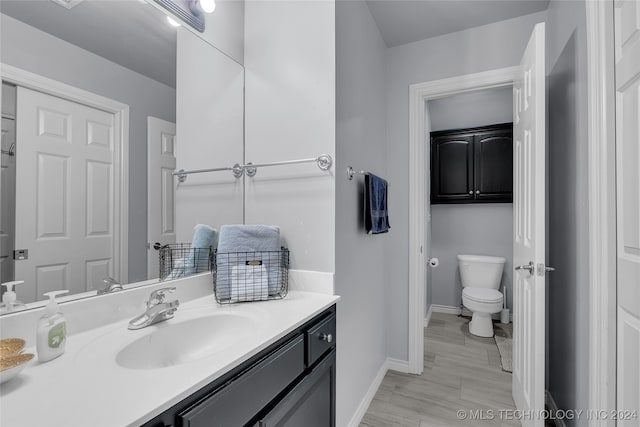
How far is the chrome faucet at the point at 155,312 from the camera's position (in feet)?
3.02

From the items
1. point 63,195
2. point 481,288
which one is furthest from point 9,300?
point 481,288

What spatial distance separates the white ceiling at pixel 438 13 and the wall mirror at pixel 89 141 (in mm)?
1315

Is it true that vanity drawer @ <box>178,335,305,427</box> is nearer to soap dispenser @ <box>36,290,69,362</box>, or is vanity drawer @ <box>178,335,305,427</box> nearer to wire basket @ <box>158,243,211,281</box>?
soap dispenser @ <box>36,290,69,362</box>

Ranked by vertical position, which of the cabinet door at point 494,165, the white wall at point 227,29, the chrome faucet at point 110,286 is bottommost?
the chrome faucet at point 110,286

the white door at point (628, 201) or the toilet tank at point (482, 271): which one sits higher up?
the white door at point (628, 201)

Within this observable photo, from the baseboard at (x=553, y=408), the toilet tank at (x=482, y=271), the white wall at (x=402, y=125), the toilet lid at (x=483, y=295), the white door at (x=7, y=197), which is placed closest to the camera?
the white door at (x=7, y=197)

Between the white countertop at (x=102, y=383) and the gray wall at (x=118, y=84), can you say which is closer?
the white countertop at (x=102, y=383)

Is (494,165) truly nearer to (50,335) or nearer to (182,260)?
(182,260)

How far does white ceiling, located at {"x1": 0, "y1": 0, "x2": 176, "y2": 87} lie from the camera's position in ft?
2.71

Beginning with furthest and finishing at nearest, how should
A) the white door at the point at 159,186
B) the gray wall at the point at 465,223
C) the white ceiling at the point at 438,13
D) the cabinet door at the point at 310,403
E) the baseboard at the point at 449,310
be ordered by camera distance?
the baseboard at the point at 449,310
the gray wall at the point at 465,223
the white ceiling at the point at 438,13
the white door at the point at 159,186
the cabinet door at the point at 310,403

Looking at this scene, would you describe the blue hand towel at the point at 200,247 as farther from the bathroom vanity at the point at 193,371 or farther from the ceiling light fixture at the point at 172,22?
the ceiling light fixture at the point at 172,22

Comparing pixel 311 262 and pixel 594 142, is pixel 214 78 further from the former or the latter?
pixel 594 142

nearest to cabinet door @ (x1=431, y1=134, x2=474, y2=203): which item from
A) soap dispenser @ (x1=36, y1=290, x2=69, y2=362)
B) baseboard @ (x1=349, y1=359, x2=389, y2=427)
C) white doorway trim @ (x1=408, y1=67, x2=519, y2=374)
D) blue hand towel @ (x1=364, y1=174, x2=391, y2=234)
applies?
white doorway trim @ (x1=408, y1=67, x2=519, y2=374)

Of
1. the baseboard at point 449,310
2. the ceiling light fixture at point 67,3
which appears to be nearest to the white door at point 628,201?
the ceiling light fixture at point 67,3
